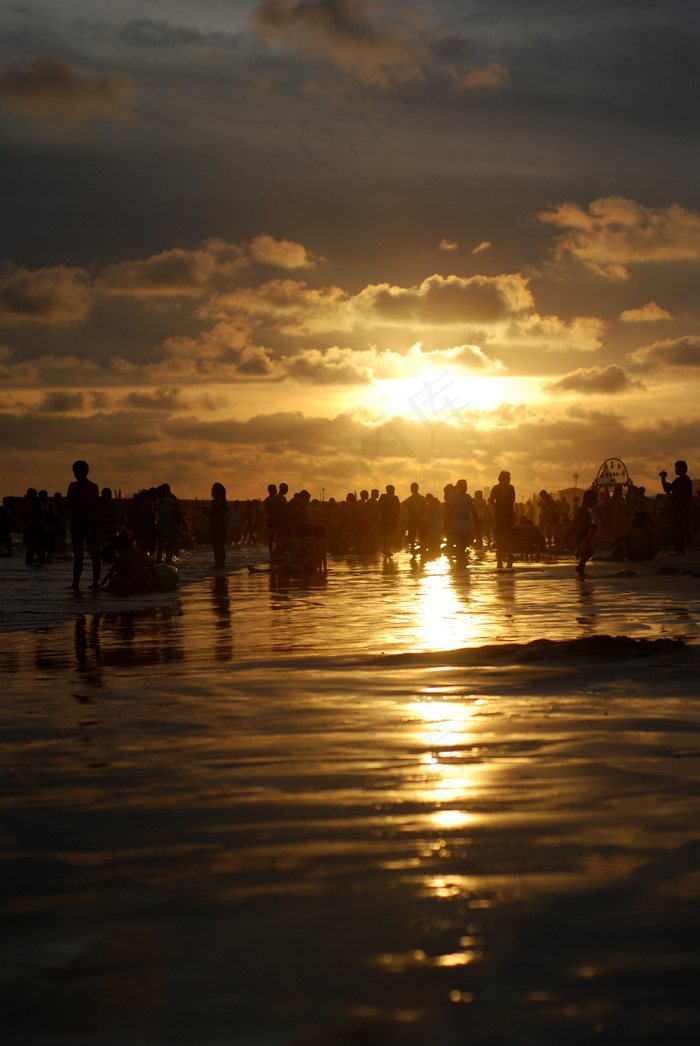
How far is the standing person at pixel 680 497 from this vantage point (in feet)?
67.2

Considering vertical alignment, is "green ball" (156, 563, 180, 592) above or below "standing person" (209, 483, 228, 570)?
below

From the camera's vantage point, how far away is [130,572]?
14859mm

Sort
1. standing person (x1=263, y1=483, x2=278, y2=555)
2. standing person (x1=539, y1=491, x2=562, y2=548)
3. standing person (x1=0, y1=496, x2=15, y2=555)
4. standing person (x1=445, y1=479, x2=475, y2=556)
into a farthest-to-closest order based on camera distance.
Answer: standing person (x1=539, y1=491, x2=562, y2=548) < standing person (x1=0, y1=496, x2=15, y2=555) < standing person (x1=263, y1=483, x2=278, y2=555) < standing person (x1=445, y1=479, x2=475, y2=556)

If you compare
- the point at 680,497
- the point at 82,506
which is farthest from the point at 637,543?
the point at 82,506

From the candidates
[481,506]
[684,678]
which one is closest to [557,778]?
[684,678]

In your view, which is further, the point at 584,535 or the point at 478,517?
the point at 478,517

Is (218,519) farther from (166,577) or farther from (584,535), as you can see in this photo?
(584,535)

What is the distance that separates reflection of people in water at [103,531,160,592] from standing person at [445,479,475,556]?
8.94m

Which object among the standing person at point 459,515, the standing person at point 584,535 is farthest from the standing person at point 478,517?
the standing person at point 584,535

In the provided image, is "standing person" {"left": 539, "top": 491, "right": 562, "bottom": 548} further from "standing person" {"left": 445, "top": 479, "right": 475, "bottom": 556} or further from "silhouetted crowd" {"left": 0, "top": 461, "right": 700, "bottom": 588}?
"standing person" {"left": 445, "top": 479, "right": 475, "bottom": 556}

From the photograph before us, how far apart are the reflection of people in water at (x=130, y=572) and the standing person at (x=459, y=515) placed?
8.94m

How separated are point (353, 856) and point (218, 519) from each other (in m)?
18.4

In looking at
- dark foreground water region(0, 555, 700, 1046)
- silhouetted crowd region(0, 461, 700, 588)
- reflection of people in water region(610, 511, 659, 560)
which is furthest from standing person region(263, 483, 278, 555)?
dark foreground water region(0, 555, 700, 1046)

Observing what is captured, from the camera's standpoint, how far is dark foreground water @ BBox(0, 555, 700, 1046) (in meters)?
1.94
